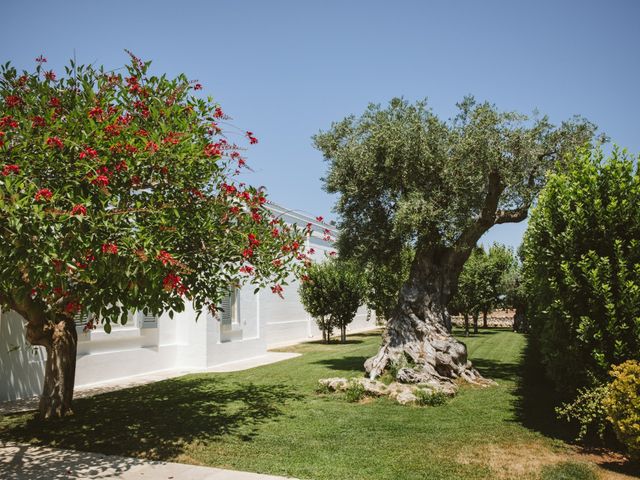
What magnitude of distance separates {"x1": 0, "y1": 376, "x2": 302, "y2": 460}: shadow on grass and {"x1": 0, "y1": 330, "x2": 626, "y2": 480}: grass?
0.02 meters

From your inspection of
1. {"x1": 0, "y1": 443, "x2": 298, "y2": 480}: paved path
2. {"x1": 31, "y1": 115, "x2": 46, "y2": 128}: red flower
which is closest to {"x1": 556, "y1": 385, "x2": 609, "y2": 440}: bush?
{"x1": 0, "y1": 443, "x2": 298, "y2": 480}: paved path

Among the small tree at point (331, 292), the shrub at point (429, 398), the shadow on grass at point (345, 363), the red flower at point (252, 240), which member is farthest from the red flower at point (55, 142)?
the small tree at point (331, 292)

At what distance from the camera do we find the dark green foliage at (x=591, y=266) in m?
6.45

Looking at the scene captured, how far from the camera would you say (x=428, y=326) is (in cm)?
1345

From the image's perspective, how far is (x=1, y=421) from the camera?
9133mm

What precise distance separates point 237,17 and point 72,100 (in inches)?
213

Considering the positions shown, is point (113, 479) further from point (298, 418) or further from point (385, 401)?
point (385, 401)

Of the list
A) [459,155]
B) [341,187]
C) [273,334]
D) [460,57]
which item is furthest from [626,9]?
[273,334]

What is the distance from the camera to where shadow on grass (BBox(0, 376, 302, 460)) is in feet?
24.4

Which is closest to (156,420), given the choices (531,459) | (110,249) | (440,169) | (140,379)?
(110,249)

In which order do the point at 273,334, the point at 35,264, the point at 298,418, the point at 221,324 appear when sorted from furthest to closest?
the point at 273,334
the point at 221,324
the point at 298,418
the point at 35,264

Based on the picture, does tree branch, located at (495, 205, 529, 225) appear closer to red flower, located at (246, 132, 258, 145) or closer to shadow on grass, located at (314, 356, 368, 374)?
shadow on grass, located at (314, 356, 368, 374)

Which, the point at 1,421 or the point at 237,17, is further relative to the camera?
the point at 237,17

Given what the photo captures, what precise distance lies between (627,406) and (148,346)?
14.0 m
